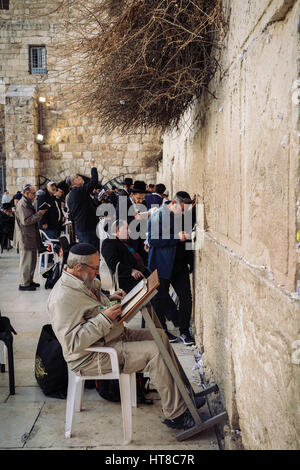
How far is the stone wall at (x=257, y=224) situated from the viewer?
1.50 m

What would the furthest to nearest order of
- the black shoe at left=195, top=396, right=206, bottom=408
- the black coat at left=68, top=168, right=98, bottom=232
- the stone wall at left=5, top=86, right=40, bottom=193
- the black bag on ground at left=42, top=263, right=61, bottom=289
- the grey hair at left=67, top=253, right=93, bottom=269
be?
the stone wall at left=5, top=86, right=40, bottom=193
the black bag on ground at left=42, top=263, right=61, bottom=289
the black coat at left=68, top=168, right=98, bottom=232
the black shoe at left=195, top=396, right=206, bottom=408
the grey hair at left=67, top=253, right=93, bottom=269

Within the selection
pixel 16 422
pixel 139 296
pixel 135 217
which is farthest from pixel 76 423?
pixel 135 217

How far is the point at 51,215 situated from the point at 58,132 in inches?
363

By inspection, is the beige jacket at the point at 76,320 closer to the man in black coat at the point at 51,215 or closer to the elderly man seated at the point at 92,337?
the elderly man seated at the point at 92,337

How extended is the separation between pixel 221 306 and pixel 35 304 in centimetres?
393

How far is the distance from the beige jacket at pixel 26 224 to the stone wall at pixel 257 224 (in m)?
4.27

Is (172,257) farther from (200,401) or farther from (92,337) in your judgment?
(92,337)

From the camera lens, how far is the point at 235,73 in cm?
250

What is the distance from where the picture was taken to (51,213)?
7.72m

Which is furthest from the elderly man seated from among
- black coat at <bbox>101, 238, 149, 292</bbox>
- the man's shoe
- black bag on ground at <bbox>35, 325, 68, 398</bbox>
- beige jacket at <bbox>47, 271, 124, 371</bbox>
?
the man's shoe

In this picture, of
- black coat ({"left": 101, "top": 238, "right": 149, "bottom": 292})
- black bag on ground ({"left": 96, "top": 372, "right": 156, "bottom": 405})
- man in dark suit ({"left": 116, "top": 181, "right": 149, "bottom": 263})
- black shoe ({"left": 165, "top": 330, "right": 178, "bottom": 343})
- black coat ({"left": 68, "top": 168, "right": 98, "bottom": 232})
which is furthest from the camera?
black coat ({"left": 68, "top": 168, "right": 98, "bottom": 232})

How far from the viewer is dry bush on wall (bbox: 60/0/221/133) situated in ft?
9.62

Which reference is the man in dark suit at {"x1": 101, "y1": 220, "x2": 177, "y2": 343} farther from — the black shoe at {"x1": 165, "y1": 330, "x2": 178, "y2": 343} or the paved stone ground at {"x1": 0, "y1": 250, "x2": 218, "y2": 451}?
the paved stone ground at {"x1": 0, "y1": 250, "x2": 218, "y2": 451}

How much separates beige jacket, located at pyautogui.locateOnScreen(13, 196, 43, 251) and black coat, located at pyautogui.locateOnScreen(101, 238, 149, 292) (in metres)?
2.79
